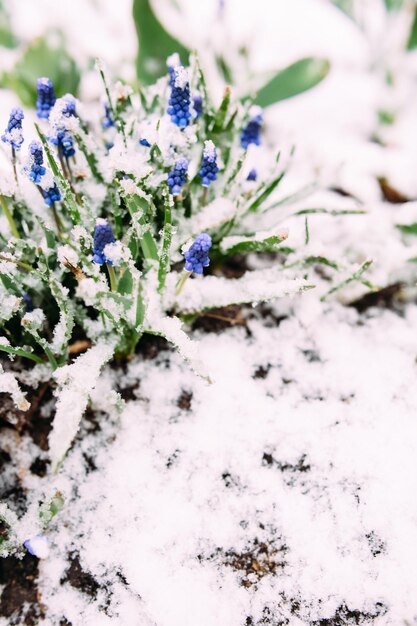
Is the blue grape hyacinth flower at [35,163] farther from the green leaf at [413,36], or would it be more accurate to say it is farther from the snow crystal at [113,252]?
the green leaf at [413,36]

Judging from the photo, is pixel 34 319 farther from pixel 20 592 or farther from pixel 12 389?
pixel 20 592

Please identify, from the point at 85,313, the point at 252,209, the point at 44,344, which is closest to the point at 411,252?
the point at 252,209

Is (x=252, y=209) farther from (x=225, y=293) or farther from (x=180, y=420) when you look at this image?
(x=180, y=420)

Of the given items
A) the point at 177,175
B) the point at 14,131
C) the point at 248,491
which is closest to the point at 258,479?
the point at 248,491

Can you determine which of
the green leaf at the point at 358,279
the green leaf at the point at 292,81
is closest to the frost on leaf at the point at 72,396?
the green leaf at the point at 358,279

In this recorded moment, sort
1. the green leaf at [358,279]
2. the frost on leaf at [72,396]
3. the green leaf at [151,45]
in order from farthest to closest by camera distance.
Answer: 1. the green leaf at [151,45]
2. the green leaf at [358,279]
3. the frost on leaf at [72,396]

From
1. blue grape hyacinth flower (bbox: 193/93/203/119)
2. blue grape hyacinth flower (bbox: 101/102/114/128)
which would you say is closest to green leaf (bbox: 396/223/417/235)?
blue grape hyacinth flower (bbox: 193/93/203/119)
